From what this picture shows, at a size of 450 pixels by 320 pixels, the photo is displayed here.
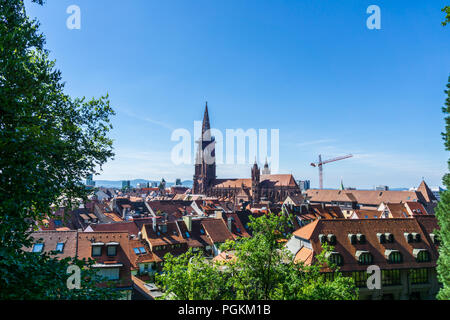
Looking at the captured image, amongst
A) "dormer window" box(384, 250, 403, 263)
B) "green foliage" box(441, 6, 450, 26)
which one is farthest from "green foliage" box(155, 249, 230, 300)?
"dormer window" box(384, 250, 403, 263)

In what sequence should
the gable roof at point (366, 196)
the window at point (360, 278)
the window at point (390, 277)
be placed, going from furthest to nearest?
1. the gable roof at point (366, 196)
2. the window at point (390, 277)
3. the window at point (360, 278)

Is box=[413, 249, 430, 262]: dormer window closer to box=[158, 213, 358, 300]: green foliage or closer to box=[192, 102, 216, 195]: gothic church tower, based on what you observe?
box=[158, 213, 358, 300]: green foliage

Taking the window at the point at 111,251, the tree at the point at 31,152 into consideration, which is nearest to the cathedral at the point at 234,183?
the window at the point at 111,251

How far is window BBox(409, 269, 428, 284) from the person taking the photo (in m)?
28.8

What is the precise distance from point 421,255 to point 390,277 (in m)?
4.84

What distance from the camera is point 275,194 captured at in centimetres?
13662

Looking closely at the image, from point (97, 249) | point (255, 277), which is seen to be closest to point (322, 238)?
point (255, 277)

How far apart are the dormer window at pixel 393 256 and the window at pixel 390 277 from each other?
3.60 feet

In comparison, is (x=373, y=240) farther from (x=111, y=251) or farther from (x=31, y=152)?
(x=31, y=152)

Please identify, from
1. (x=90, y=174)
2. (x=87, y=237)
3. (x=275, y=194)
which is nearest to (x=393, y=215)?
(x=87, y=237)

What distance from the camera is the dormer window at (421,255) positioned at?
2977 centimetres

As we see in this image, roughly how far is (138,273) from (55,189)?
27934 millimetres

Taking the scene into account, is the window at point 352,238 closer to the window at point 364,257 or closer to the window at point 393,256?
the window at point 364,257
